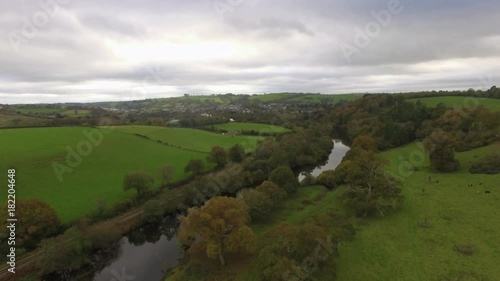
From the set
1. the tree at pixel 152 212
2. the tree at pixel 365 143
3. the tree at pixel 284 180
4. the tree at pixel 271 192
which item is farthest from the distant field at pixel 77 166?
the tree at pixel 365 143

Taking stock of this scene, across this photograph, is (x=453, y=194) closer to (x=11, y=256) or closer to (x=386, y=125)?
(x=386, y=125)

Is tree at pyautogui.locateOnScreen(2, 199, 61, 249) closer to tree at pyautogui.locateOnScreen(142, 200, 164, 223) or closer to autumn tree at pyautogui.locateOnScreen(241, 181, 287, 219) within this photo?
tree at pyautogui.locateOnScreen(142, 200, 164, 223)

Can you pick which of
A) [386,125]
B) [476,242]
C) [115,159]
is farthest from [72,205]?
[386,125]

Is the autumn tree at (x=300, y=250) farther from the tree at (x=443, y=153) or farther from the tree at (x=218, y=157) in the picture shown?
the tree at (x=218, y=157)

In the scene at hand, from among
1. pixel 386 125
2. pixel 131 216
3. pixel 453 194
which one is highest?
pixel 386 125

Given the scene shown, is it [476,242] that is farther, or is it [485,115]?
[485,115]

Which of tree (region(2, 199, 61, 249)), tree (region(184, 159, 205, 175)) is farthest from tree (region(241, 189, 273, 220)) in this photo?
tree (region(2, 199, 61, 249))

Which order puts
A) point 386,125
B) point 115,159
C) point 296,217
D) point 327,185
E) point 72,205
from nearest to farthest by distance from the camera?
point 296,217 < point 72,205 < point 327,185 < point 115,159 < point 386,125
